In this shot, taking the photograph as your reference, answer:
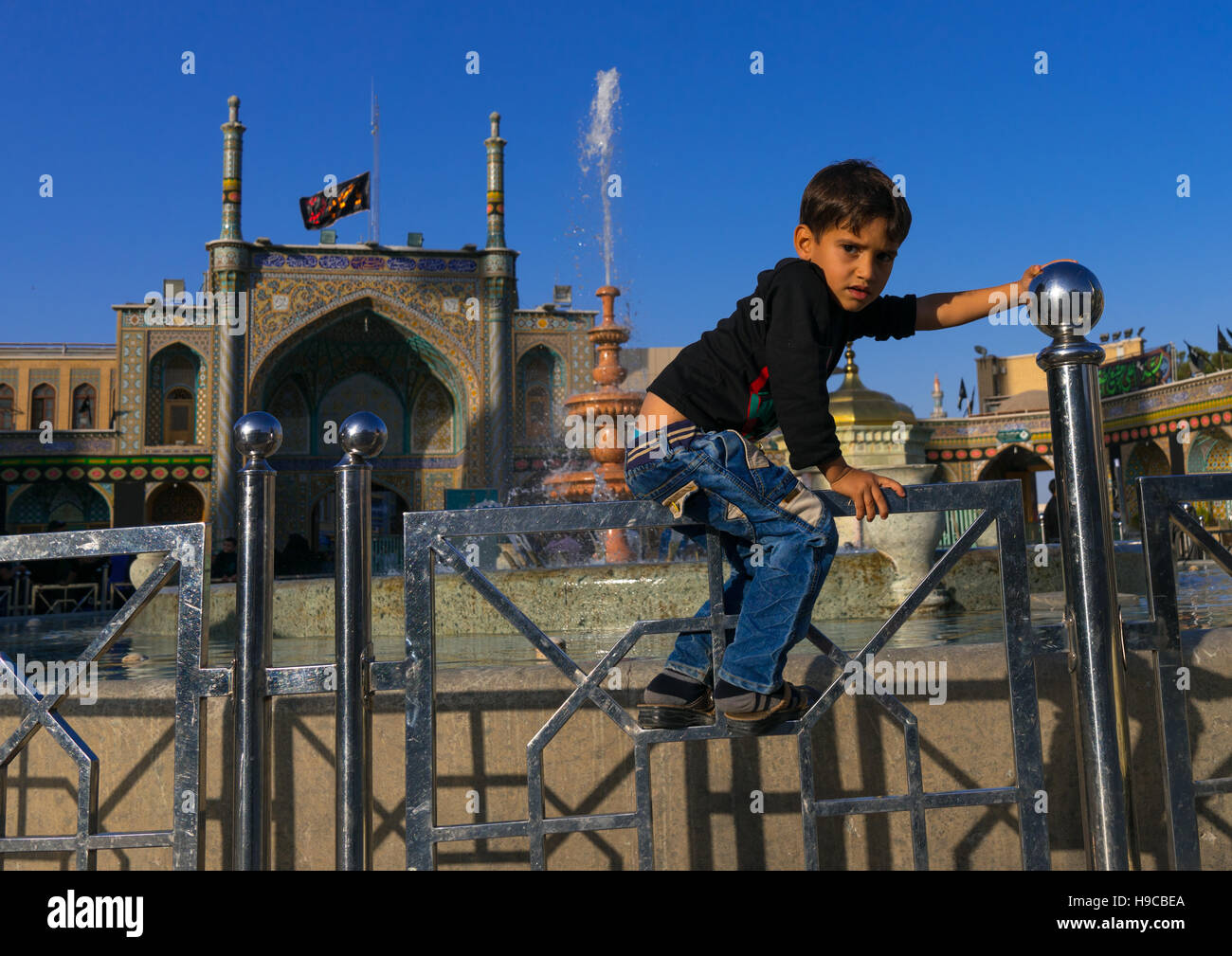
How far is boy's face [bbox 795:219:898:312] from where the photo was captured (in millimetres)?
1250

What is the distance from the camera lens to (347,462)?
1.20m

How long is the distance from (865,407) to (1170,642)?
5306 millimetres

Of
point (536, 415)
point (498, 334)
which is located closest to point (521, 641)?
point (498, 334)

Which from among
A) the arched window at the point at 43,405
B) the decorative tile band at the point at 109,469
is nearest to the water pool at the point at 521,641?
the decorative tile band at the point at 109,469

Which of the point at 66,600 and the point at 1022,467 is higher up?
the point at 1022,467

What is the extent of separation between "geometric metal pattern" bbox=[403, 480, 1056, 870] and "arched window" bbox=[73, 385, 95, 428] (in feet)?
77.1

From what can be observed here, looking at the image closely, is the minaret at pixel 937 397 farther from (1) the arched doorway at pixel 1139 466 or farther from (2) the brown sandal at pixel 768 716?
(2) the brown sandal at pixel 768 716

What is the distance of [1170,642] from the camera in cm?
117

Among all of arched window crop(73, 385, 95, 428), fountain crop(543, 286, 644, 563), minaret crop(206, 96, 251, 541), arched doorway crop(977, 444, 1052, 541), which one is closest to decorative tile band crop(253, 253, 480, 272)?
minaret crop(206, 96, 251, 541)

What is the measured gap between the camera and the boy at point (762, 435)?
1.13m
